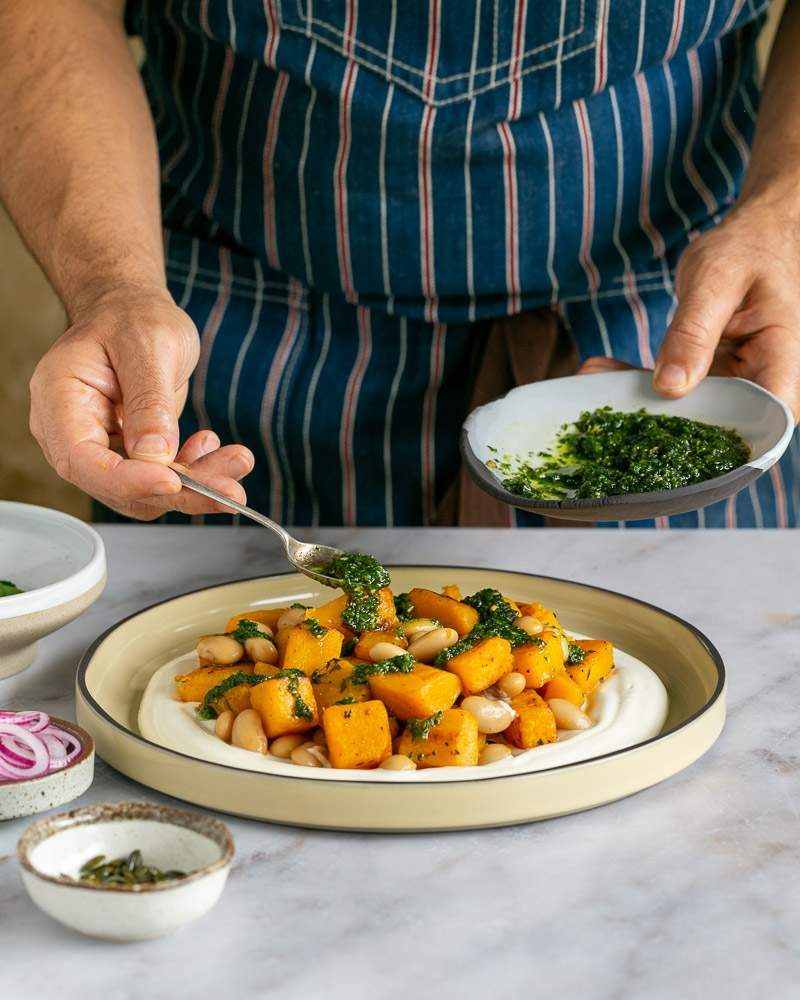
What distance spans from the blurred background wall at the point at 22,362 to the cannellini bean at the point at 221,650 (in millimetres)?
3416

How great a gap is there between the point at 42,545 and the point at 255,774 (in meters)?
0.66

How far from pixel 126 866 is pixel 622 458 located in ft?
3.07

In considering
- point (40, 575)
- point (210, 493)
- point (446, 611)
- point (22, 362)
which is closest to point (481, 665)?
point (446, 611)

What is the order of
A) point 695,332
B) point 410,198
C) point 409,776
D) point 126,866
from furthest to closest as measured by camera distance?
point 410,198 → point 695,332 → point 409,776 → point 126,866

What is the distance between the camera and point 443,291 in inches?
89.4

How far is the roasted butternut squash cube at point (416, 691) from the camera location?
1299 millimetres

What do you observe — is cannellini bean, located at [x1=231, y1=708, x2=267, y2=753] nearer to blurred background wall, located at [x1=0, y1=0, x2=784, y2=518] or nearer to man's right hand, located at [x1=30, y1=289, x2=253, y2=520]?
man's right hand, located at [x1=30, y1=289, x2=253, y2=520]

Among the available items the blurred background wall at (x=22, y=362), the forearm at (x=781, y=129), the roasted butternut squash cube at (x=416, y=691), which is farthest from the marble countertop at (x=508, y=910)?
the blurred background wall at (x=22, y=362)

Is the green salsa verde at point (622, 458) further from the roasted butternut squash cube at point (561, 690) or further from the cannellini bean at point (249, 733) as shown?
the cannellini bean at point (249, 733)

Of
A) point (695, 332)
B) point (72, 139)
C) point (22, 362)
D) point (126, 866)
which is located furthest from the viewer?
point (22, 362)

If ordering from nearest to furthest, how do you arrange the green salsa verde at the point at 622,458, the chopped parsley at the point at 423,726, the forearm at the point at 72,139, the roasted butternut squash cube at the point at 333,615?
the chopped parsley at the point at 423,726 → the roasted butternut squash cube at the point at 333,615 → the green salsa verde at the point at 622,458 → the forearm at the point at 72,139

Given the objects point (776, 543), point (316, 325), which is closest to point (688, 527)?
point (776, 543)

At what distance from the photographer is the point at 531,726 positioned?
1343 millimetres

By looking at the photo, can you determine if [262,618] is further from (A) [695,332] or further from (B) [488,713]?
(A) [695,332]
